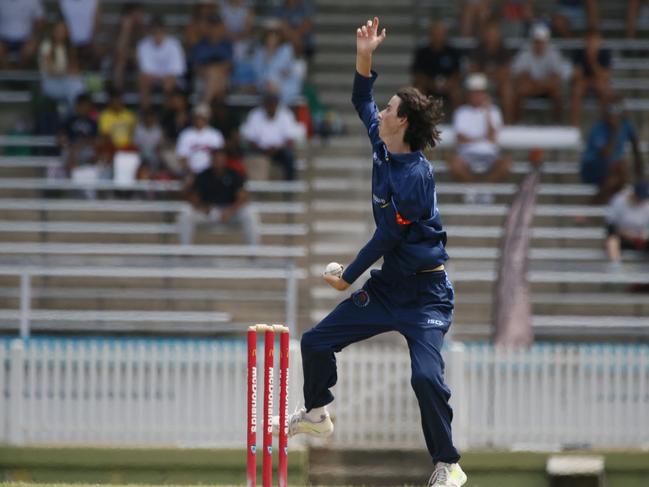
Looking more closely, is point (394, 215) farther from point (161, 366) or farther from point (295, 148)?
point (295, 148)

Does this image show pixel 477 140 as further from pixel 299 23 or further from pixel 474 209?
pixel 299 23

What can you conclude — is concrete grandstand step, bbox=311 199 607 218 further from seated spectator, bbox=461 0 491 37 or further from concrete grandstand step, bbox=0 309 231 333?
seated spectator, bbox=461 0 491 37

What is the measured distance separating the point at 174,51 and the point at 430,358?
33.1ft

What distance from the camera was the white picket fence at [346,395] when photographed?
13.2 meters

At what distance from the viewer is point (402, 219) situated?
324 inches

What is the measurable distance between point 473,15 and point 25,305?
732 centimetres

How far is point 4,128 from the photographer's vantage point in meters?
17.9

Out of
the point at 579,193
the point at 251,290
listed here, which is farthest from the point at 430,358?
the point at 579,193

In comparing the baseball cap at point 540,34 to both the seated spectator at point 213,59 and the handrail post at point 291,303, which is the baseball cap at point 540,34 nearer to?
the seated spectator at point 213,59

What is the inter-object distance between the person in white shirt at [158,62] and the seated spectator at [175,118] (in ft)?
1.12

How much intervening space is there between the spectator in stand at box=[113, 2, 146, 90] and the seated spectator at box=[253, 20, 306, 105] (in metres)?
1.67

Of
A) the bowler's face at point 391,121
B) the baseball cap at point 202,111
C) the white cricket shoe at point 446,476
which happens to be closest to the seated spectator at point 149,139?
the baseball cap at point 202,111

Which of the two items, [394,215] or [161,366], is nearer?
[394,215]

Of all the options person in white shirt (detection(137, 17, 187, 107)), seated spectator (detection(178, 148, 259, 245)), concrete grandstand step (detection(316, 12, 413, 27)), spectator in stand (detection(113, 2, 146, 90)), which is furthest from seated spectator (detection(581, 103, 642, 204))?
spectator in stand (detection(113, 2, 146, 90))
